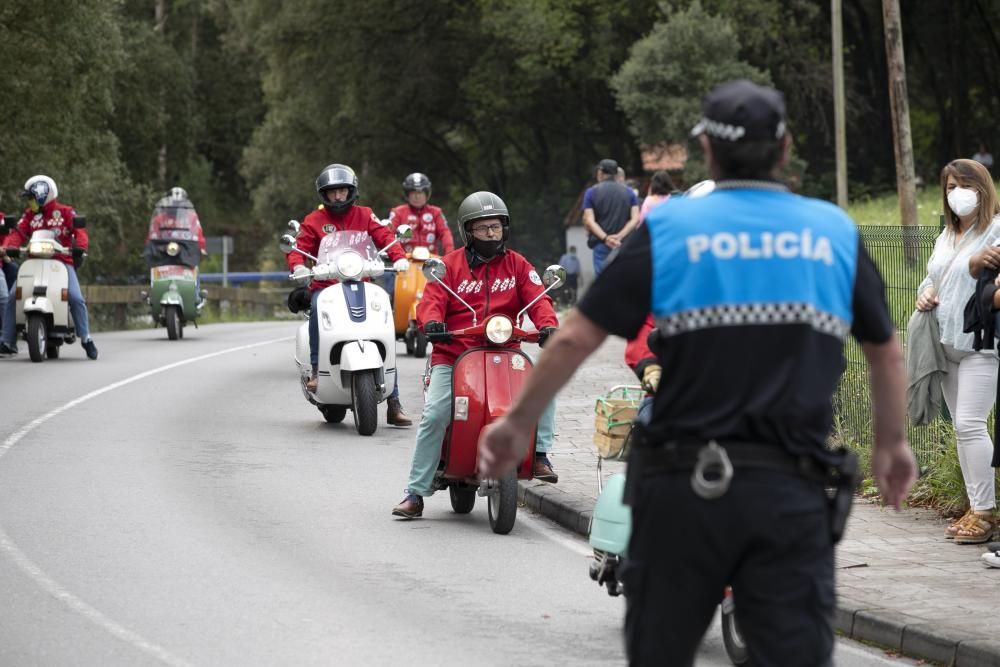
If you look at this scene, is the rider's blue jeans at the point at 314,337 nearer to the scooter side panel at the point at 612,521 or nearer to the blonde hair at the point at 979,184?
the blonde hair at the point at 979,184

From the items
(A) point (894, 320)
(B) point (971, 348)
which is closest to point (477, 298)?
(A) point (894, 320)

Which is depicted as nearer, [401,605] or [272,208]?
[401,605]

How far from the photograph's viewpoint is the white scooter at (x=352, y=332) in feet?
44.6

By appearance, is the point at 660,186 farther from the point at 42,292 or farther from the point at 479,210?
the point at 479,210

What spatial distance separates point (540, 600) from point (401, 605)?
0.65 meters

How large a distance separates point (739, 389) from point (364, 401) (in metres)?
9.80

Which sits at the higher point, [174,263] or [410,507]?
[174,263]

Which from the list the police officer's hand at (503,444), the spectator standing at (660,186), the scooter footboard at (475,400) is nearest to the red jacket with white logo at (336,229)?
the scooter footboard at (475,400)

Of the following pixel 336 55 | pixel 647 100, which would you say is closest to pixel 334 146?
pixel 336 55

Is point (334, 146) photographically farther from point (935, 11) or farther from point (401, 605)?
point (401, 605)

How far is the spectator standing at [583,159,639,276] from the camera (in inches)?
803

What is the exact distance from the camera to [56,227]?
67.3 feet

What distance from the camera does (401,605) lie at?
789 cm

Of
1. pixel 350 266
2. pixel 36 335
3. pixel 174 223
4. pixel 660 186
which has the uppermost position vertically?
pixel 660 186
